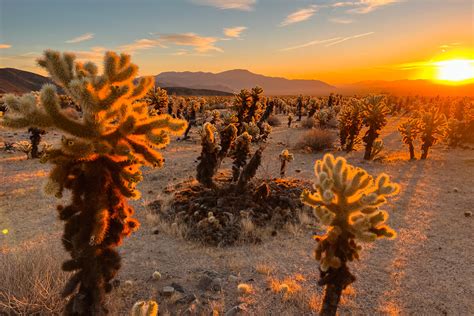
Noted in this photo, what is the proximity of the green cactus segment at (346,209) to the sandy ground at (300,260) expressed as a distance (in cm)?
225

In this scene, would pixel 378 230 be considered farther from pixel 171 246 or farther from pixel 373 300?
pixel 171 246

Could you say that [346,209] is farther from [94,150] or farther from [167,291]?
[167,291]

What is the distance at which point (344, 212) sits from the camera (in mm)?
3848

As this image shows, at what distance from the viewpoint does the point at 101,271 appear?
4043 millimetres

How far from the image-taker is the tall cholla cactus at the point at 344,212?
3.73 meters

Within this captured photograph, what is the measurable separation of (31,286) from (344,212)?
16.6 feet

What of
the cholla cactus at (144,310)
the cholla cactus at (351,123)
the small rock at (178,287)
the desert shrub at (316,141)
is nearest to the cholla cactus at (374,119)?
the cholla cactus at (351,123)

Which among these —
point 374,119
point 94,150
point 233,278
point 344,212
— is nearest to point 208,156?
point 233,278

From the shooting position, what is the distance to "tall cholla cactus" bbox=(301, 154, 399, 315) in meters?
3.73

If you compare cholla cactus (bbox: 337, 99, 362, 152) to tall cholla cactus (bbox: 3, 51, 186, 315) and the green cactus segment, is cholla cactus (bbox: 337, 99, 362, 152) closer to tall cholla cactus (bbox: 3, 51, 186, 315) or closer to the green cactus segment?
the green cactus segment

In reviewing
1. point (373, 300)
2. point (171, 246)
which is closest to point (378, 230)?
point (373, 300)

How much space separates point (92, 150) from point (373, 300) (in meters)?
5.39

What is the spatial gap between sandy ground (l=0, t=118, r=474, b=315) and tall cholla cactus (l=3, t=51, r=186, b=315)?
2004 millimetres

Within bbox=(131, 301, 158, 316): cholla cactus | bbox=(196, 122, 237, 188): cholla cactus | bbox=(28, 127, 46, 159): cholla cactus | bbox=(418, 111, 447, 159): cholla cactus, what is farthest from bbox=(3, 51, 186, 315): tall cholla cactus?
bbox=(418, 111, 447, 159): cholla cactus
